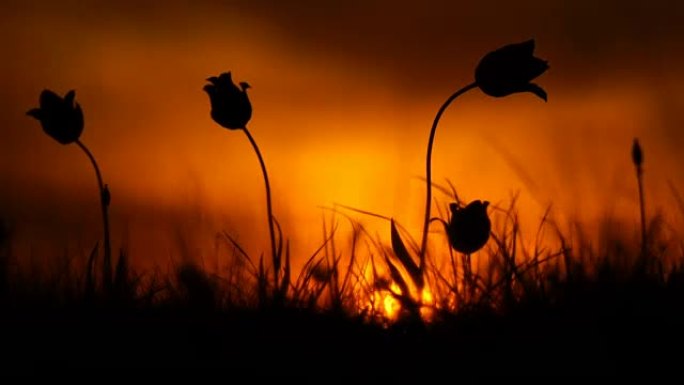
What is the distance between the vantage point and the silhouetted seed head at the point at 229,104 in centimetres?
259

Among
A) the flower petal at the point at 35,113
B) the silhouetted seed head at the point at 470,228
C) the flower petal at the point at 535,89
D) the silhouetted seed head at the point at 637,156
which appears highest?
the flower petal at the point at 35,113

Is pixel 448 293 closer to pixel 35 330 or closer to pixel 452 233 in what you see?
pixel 452 233

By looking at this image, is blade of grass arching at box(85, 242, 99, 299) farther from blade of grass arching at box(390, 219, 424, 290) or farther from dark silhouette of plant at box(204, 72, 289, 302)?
blade of grass arching at box(390, 219, 424, 290)

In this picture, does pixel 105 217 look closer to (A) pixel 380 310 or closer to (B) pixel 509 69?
(A) pixel 380 310

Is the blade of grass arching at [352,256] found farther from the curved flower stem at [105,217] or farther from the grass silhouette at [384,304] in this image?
the curved flower stem at [105,217]

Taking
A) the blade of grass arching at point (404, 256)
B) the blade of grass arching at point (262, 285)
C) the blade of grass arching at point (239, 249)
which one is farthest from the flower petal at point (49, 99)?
the blade of grass arching at point (404, 256)

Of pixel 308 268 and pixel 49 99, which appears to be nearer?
pixel 308 268

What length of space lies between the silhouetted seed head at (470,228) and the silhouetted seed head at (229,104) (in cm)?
67

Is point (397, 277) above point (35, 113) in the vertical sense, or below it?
below

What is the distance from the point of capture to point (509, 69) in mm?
2410

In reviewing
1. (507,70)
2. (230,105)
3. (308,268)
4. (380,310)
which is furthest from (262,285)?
(507,70)

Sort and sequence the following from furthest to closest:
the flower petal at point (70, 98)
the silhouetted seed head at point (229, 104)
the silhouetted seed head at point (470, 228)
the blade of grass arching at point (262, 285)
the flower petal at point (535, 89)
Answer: the flower petal at point (70, 98), the silhouetted seed head at point (229, 104), the flower petal at point (535, 89), the silhouetted seed head at point (470, 228), the blade of grass arching at point (262, 285)

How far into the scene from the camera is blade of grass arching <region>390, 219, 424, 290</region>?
236 centimetres

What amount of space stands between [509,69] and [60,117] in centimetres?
126
